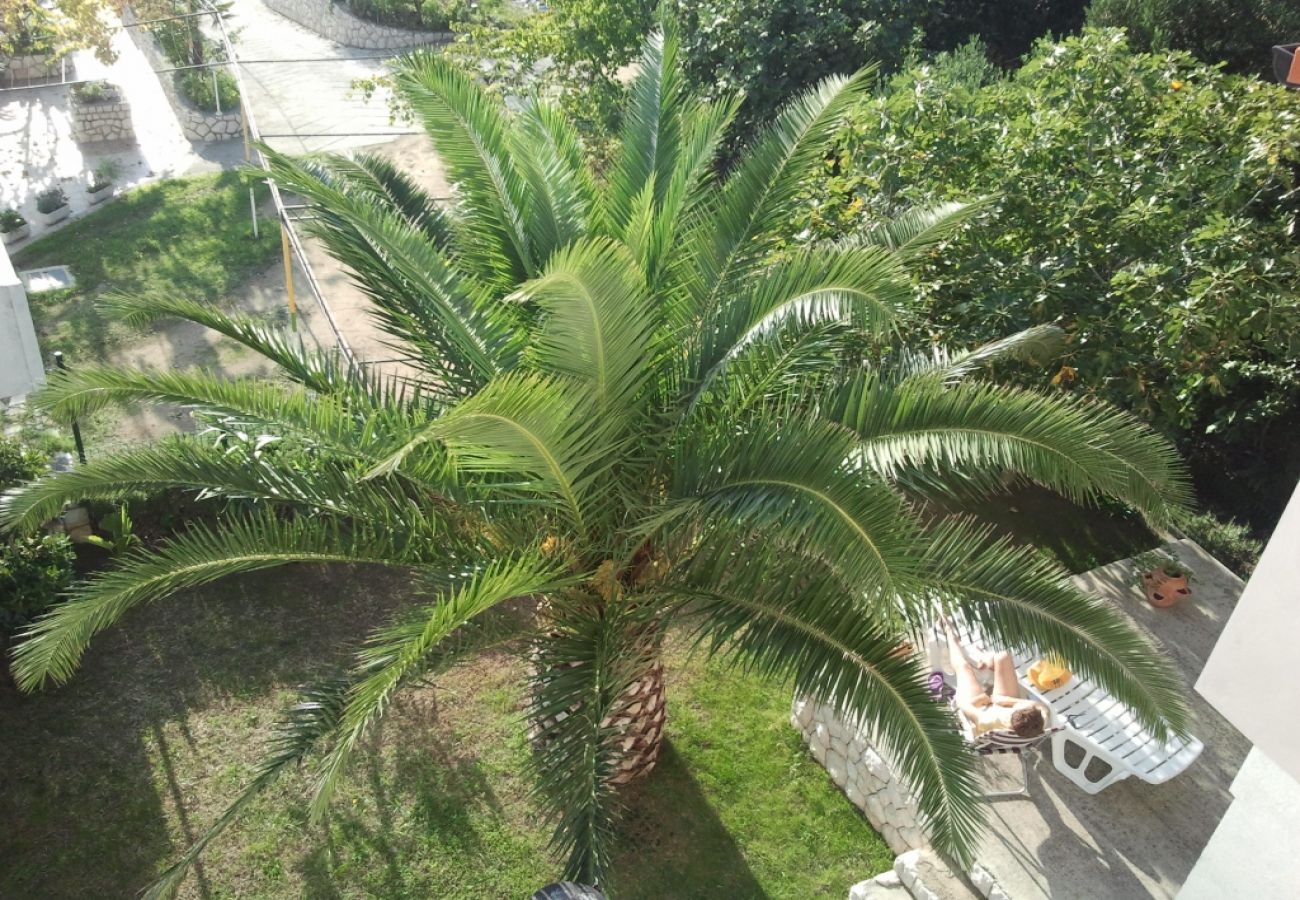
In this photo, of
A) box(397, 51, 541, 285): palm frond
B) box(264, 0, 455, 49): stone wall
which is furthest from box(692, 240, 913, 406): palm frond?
box(264, 0, 455, 49): stone wall

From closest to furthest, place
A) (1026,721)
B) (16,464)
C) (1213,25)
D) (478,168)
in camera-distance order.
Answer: (1026,721)
(478,168)
(16,464)
(1213,25)

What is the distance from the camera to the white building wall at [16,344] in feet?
23.4

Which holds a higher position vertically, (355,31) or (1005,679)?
(355,31)

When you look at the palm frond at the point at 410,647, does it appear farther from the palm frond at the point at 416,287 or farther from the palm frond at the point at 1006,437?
the palm frond at the point at 1006,437

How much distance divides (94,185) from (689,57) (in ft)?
28.9

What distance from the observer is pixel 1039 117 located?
867cm

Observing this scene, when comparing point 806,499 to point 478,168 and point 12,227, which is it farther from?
point 12,227

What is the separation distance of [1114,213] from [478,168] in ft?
16.3

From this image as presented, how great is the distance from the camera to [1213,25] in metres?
12.7

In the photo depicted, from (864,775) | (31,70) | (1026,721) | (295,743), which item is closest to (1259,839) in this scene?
(1026,721)

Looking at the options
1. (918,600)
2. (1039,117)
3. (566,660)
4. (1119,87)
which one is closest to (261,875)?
(566,660)

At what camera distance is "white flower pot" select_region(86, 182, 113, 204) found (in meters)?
15.5

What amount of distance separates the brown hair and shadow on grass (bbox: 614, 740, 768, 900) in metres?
1.73

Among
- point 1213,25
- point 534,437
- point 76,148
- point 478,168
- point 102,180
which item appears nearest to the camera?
point 534,437
